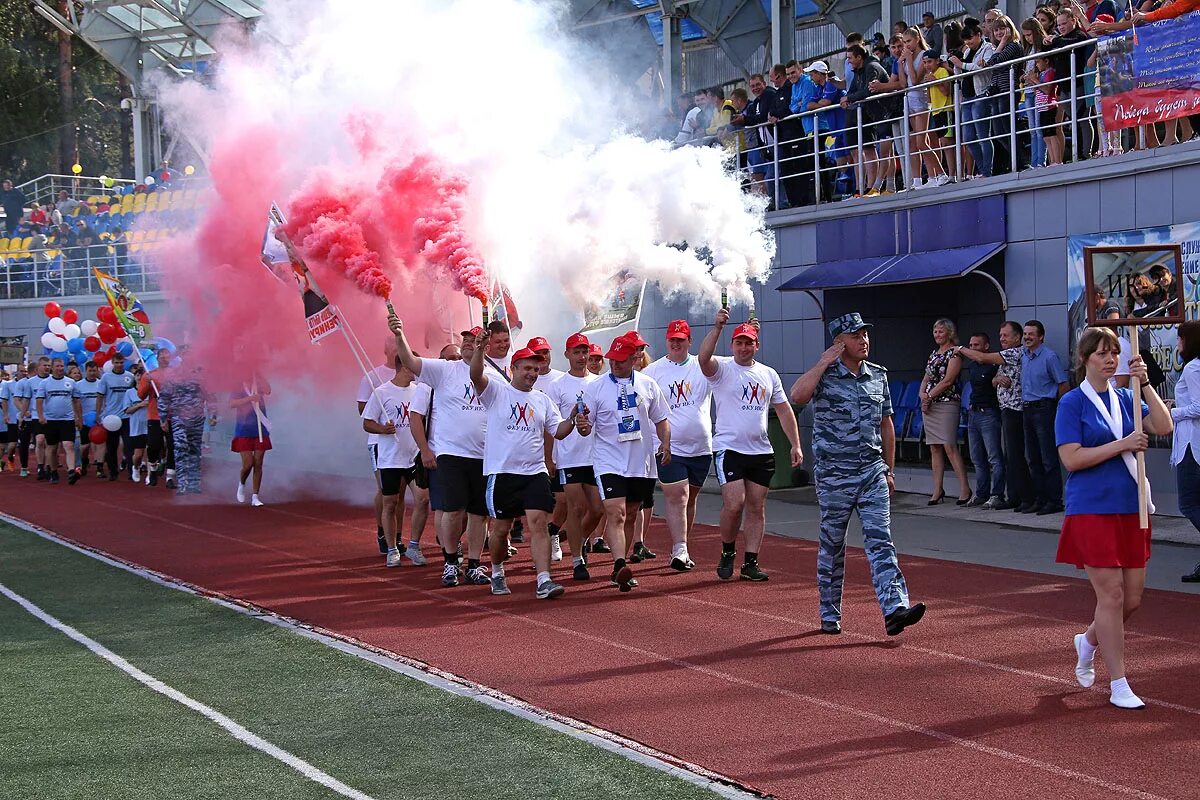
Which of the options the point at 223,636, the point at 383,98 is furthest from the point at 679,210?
the point at 223,636

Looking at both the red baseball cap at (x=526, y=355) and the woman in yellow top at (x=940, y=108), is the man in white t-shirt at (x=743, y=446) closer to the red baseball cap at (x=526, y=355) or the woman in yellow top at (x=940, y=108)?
the red baseball cap at (x=526, y=355)

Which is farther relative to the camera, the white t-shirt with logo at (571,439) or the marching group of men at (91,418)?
the marching group of men at (91,418)

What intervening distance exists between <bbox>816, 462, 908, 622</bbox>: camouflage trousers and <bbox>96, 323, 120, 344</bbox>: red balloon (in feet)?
60.7

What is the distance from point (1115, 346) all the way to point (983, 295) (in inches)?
464

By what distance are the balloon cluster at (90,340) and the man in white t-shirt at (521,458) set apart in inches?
509

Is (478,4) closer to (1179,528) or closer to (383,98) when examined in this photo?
(383,98)

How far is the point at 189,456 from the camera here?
2003cm

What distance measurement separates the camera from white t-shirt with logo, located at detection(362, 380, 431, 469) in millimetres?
12789

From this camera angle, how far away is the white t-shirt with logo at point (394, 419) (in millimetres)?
12789

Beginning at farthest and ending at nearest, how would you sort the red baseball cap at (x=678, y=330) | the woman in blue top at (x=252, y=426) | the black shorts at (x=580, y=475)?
the woman in blue top at (x=252, y=426)
the red baseball cap at (x=678, y=330)
the black shorts at (x=580, y=475)

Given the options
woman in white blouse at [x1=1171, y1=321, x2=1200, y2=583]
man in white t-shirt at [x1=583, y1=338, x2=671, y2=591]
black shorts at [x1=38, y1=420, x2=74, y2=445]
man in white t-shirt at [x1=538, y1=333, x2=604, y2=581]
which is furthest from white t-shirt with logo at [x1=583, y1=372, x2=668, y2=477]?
black shorts at [x1=38, y1=420, x2=74, y2=445]

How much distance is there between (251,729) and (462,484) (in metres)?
4.43

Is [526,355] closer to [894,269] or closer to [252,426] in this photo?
[894,269]

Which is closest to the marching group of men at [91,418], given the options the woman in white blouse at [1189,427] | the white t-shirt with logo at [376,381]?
the white t-shirt with logo at [376,381]
